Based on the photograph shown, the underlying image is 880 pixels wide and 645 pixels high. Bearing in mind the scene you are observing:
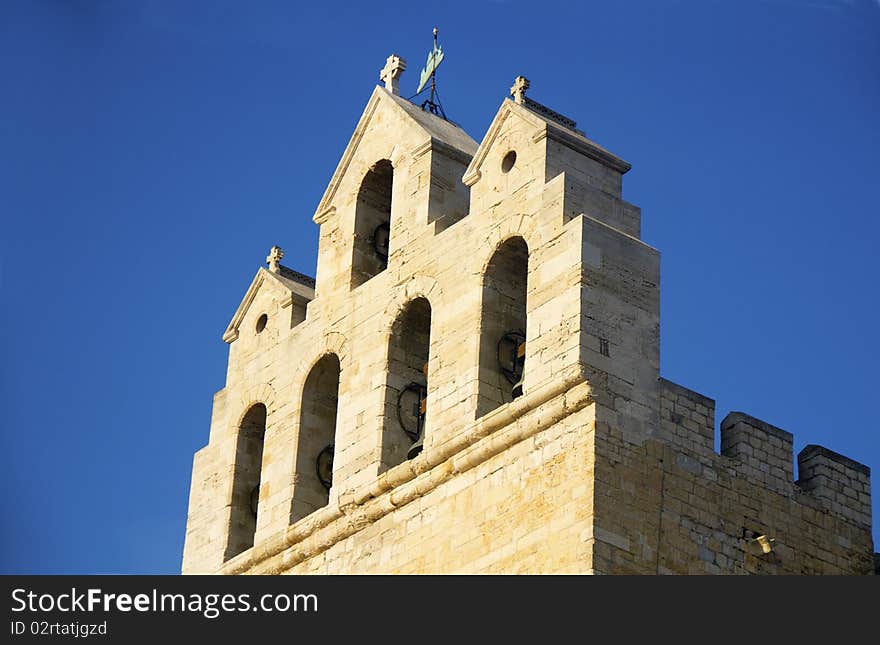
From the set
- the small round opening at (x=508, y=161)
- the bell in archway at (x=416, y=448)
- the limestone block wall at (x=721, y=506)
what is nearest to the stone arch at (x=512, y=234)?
the small round opening at (x=508, y=161)

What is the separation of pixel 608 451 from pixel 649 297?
258 cm

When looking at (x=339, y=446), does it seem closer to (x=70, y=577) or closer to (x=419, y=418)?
(x=419, y=418)

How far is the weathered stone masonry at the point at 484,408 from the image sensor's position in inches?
1531

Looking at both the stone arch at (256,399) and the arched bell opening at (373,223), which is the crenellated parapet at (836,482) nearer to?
the arched bell opening at (373,223)

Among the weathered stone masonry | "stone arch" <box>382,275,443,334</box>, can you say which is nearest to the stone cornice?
the weathered stone masonry

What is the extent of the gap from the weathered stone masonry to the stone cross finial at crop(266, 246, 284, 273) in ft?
1.04

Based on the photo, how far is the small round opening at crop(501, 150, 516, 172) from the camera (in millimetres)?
42156

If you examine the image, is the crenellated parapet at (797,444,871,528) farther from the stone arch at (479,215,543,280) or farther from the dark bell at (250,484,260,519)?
the dark bell at (250,484,260,519)

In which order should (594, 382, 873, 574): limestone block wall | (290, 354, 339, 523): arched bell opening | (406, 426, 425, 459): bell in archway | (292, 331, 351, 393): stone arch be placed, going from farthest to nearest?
(292, 331, 351, 393): stone arch, (290, 354, 339, 523): arched bell opening, (406, 426, 425, 459): bell in archway, (594, 382, 873, 574): limestone block wall

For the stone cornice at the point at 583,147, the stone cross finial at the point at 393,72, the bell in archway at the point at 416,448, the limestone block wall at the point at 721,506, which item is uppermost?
the stone cross finial at the point at 393,72

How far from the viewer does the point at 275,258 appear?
155ft

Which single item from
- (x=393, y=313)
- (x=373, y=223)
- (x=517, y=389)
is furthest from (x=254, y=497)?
(x=517, y=389)

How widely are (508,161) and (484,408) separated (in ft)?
11.9

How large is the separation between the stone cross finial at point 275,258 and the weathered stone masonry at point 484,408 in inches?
12.4
